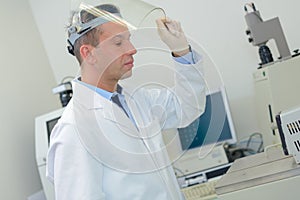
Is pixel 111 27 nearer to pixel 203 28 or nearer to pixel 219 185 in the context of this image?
pixel 219 185

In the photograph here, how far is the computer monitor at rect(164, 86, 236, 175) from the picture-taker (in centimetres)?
130

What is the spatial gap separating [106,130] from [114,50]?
194mm

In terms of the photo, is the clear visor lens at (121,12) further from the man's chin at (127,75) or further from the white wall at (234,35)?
the white wall at (234,35)

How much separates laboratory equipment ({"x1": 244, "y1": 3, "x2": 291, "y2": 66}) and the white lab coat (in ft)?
3.04

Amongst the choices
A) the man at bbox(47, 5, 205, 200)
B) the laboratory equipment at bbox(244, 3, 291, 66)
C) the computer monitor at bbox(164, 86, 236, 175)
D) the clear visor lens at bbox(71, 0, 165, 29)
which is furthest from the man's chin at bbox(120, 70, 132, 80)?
the laboratory equipment at bbox(244, 3, 291, 66)

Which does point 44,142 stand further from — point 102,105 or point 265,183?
point 265,183

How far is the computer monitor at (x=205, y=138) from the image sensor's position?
51.3 inches

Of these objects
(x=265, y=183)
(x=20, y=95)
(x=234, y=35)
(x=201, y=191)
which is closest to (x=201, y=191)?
(x=201, y=191)

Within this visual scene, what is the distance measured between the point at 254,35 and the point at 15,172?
53.5 inches

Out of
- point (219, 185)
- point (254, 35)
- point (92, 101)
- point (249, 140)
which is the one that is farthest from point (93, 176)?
point (249, 140)

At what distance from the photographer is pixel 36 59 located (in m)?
2.60

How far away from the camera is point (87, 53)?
102 centimetres

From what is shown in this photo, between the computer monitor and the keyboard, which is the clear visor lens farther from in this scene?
the keyboard

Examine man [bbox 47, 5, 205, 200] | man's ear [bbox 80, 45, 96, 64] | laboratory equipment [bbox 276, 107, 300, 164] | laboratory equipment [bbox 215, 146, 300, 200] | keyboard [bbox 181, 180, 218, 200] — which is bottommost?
keyboard [bbox 181, 180, 218, 200]
